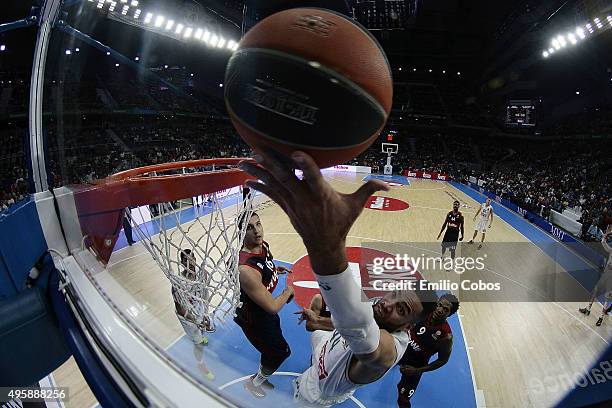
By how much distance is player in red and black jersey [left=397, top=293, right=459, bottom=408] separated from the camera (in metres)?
2.99

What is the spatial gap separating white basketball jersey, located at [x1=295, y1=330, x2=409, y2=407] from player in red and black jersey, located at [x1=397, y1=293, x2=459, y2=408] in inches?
54.4

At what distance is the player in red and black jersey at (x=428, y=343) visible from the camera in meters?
2.99

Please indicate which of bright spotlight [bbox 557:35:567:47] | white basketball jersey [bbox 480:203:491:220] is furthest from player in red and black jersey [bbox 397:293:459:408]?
bright spotlight [bbox 557:35:567:47]

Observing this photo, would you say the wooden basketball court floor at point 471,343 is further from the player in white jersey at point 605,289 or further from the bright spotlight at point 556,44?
the bright spotlight at point 556,44

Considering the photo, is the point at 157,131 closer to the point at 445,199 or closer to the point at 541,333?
the point at 445,199

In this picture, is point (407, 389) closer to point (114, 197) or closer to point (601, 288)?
point (114, 197)

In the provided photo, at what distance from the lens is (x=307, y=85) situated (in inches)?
29.3

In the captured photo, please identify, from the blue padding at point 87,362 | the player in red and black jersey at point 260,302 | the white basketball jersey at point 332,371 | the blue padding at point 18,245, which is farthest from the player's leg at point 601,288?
the blue padding at point 18,245

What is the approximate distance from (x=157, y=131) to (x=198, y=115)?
205cm

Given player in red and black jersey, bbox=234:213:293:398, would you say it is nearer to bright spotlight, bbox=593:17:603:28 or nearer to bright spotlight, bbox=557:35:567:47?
bright spotlight, bbox=593:17:603:28

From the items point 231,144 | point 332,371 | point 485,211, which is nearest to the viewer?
point 332,371

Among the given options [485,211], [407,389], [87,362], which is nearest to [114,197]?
[87,362]

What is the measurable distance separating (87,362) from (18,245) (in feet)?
3.53

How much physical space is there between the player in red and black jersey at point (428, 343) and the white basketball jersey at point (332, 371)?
1381 millimetres
